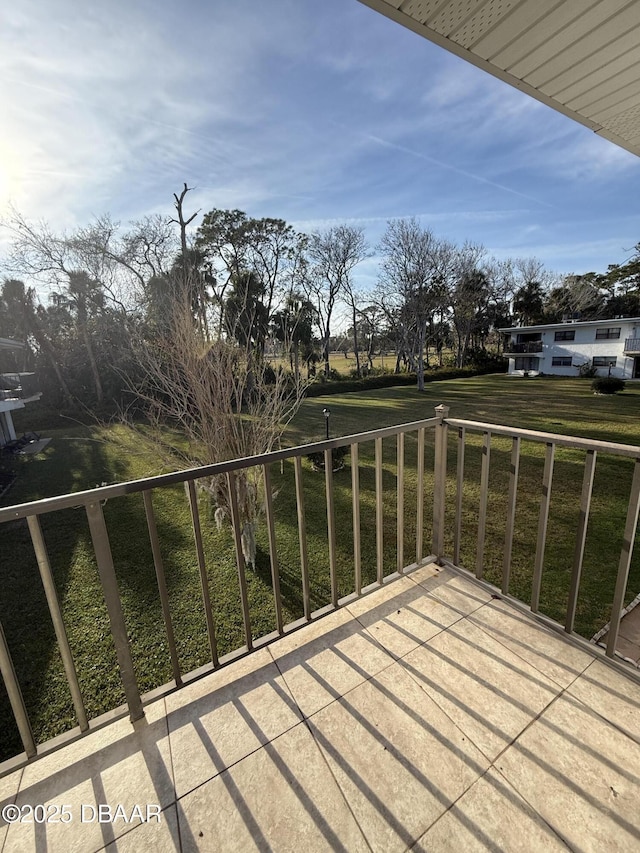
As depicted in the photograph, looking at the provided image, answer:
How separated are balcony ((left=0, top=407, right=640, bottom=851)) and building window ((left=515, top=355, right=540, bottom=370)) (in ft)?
90.6

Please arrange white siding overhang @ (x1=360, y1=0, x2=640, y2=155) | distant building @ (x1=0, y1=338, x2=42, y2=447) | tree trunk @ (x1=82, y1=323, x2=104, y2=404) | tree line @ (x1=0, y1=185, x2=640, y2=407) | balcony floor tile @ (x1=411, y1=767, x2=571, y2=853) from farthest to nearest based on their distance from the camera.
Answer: tree trunk @ (x1=82, y1=323, x2=104, y2=404)
tree line @ (x1=0, y1=185, x2=640, y2=407)
distant building @ (x1=0, y1=338, x2=42, y2=447)
white siding overhang @ (x1=360, y1=0, x2=640, y2=155)
balcony floor tile @ (x1=411, y1=767, x2=571, y2=853)

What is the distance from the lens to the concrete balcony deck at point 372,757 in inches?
39.4

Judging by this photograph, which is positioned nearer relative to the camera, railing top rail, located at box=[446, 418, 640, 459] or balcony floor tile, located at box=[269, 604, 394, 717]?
railing top rail, located at box=[446, 418, 640, 459]

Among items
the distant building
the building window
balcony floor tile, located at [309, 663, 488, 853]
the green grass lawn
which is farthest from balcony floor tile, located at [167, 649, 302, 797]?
the building window

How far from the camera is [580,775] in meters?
1.10

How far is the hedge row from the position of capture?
17594 millimetres

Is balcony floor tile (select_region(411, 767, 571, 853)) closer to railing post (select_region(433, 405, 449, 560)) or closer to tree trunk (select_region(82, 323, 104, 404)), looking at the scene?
railing post (select_region(433, 405, 449, 560))

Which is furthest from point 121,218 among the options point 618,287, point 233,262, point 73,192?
point 618,287

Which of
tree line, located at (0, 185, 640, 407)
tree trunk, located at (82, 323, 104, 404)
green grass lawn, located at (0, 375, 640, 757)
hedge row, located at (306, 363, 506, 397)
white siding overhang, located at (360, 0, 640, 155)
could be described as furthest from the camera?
hedge row, located at (306, 363, 506, 397)

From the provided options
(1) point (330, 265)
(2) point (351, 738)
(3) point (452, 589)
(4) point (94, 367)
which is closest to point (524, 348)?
(1) point (330, 265)

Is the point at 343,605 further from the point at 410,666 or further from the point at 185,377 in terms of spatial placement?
the point at 185,377

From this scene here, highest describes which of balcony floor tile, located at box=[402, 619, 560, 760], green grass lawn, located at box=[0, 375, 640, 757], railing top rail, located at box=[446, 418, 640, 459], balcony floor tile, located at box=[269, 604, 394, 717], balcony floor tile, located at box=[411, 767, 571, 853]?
railing top rail, located at box=[446, 418, 640, 459]

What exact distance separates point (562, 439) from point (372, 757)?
4.77 feet

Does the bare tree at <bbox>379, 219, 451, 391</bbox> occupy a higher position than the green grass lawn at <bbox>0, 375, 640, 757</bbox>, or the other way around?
the bare tree at <bbox>379, 219, 451, 391</bbox>
